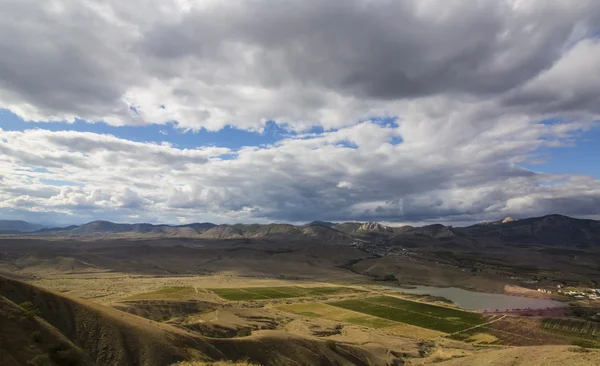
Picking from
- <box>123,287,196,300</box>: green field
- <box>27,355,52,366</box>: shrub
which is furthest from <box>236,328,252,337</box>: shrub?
<box>123,287,196,300</box>: green field

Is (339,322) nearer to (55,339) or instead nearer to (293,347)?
(293,347)

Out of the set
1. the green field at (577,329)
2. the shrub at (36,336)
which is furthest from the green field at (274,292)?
the shrub at (36,336)

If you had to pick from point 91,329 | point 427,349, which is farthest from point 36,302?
point 427,349

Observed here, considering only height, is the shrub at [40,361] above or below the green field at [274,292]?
above

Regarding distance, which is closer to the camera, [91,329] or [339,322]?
[91,329]

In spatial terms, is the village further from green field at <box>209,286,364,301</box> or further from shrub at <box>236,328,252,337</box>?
shrub at <box>236,328,252,337</box>

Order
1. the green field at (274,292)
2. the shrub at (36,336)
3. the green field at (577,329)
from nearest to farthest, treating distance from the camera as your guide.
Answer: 1. the shrub at (36,336)
2. the green field at (577,329)
3. the green field at (274,292)

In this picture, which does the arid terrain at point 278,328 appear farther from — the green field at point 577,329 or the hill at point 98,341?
the green field at point 577,329
